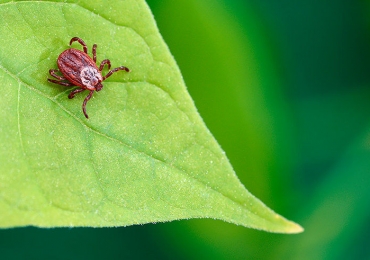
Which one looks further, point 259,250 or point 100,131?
point 259,250

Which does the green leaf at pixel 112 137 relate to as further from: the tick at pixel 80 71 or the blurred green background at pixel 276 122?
the blurred green background at pixel 276 122

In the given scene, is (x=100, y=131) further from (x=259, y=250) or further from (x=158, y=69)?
(x=259, y=250)

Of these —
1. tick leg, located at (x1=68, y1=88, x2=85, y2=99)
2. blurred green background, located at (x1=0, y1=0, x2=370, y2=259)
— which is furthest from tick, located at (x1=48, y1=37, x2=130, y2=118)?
blurred green background, located at (x1=0, y1=0, x2=370, y2=259)

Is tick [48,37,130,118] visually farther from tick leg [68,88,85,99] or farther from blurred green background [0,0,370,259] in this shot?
blurred green background [0,0,370,259]

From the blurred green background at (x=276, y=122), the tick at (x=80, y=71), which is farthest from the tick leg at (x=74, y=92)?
the blurred green background at (x=276, y=122)

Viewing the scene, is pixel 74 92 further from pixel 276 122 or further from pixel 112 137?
pixel 276 122

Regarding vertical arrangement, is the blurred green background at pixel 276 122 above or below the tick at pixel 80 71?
below

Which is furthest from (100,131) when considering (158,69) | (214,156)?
(214,156)
